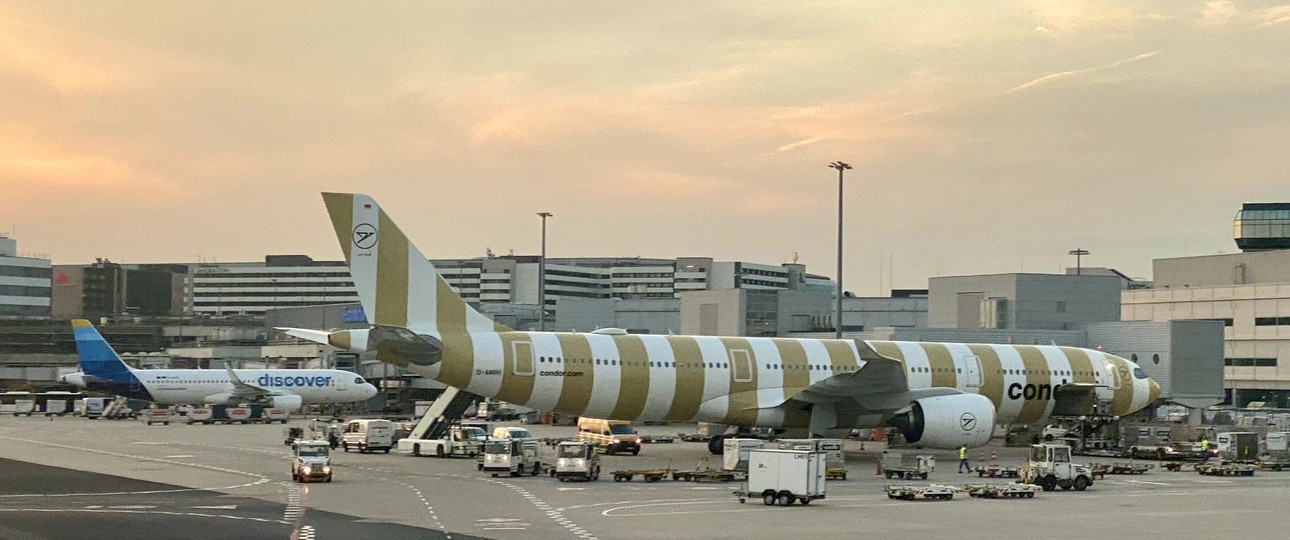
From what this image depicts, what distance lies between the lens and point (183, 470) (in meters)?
43.4

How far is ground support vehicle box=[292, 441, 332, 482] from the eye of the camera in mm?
38531

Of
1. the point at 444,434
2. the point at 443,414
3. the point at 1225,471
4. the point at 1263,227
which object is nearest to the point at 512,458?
the point at 443,414

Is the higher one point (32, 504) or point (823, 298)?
point (823, 298)

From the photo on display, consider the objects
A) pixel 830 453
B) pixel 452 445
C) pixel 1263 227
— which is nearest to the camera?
pixel 830 453

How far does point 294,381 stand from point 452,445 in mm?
43091

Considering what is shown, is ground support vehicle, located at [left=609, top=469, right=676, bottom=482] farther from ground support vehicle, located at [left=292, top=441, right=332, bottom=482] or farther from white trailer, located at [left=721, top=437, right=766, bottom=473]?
ground support vehicle, located at [left=292, top=441, right=332, bottom=482]

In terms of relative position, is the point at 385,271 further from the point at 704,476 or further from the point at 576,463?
the point at 704,476

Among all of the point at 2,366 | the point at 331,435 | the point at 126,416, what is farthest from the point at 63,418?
the point at 331,435

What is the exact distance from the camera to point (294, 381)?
295ft

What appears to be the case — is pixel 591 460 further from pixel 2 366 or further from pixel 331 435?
pixel 2 366

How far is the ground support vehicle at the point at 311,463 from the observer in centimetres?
3853

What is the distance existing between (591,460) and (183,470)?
42.3ft

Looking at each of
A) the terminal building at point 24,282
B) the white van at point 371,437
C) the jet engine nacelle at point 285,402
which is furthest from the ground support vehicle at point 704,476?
the terminal building at point 24,282

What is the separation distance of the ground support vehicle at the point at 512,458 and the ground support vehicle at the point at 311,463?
15.2ft
